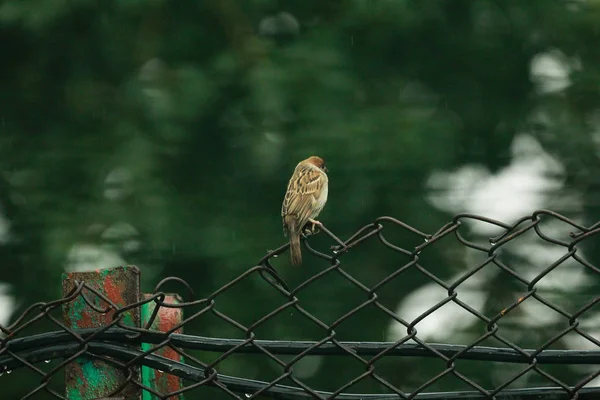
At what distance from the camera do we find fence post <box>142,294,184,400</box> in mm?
1730

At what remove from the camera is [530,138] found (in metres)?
5.58

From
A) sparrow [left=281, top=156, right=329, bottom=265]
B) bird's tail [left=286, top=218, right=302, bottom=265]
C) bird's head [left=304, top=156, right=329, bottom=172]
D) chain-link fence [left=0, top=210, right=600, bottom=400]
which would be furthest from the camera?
bird's head [left=304, top=156, right=329, bottom=172]

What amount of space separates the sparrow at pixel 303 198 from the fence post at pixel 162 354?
8.25 feet

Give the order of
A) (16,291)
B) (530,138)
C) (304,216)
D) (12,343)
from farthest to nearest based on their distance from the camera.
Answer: (530,138)
(16,291)
(304,216)
(12,343)

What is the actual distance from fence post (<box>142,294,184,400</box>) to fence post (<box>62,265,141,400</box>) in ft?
0.07

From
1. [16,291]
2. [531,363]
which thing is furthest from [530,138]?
[531,363]

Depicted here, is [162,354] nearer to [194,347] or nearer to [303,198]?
[194,347]

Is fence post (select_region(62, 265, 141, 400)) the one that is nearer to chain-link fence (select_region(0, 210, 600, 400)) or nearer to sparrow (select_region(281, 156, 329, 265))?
chain-link fence (select_region(0, 210, 600, 400))

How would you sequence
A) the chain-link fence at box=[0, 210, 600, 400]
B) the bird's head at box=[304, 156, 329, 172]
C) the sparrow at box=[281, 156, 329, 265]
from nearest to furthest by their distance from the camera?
1. the chain-link fence at box=[0, 210, 600, 400]
2. the sparrow at box=[281, 156, 329, 265]
3. the bird's head at box=[304, 156, 329, 172]

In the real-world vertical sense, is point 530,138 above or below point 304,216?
above

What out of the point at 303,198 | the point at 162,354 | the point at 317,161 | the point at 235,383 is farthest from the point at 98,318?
the point at 317,161

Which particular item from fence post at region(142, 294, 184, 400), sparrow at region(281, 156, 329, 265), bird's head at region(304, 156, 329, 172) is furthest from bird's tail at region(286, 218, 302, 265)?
fence post at region(142, 294, 184, 400)

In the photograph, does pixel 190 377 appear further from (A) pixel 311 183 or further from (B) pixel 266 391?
(A) pixel 311 183

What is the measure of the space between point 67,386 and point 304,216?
2.88 meters
